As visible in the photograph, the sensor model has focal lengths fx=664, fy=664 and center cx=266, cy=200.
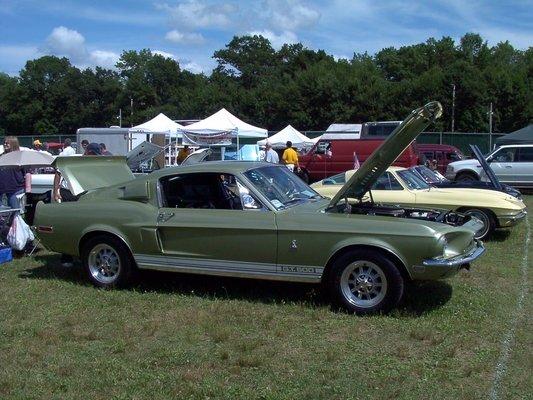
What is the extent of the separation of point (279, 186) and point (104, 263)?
219cm

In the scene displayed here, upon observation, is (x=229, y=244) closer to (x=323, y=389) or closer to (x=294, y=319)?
(x=294, y=319)

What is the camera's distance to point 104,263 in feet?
24.7

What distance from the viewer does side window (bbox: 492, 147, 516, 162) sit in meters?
21.2

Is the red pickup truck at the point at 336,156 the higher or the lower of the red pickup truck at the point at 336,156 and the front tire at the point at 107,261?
the higher

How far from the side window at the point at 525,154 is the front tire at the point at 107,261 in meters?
16.8

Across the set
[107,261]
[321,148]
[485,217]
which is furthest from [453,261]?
[321,148]

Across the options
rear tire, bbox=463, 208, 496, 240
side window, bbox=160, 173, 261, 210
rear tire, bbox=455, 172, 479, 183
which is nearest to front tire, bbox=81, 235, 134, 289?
side window, bbox=160, 173, 261, 210

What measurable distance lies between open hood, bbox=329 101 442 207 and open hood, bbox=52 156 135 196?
329 cm

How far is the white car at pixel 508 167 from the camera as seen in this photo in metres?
20.7

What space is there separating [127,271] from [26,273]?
1.93 meters

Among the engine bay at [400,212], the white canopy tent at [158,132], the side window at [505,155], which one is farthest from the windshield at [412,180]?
the white canopy tent at [158,132]

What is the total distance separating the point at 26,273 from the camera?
8.51 m

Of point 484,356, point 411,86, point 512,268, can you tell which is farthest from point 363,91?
point 484,356

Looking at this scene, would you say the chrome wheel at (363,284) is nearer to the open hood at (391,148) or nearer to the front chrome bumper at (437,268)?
the front chrome bumper at (437,268)
